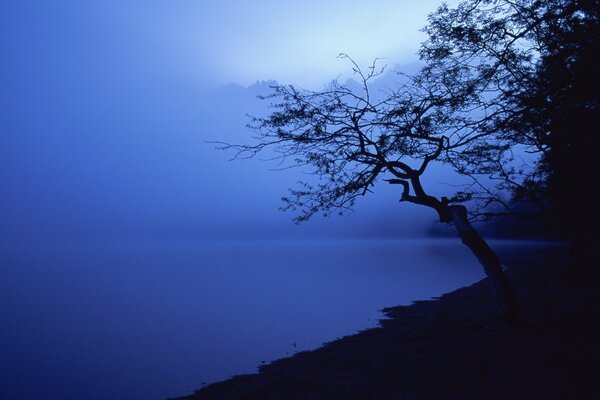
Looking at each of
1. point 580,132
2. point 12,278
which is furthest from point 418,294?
point 12,278

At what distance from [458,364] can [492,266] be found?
3275 mm

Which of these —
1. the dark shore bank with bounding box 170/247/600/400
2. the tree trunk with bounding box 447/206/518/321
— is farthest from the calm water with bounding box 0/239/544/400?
the tree trunk with bounding box 447/206/518/321

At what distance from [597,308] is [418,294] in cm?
1880

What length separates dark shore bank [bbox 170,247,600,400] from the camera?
22.6 ft

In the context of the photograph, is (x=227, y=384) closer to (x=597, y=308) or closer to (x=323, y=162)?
(x=323, y=162)

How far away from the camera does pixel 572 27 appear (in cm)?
774

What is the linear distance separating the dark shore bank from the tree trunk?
1.48ft

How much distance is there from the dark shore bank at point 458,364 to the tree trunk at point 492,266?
0.45 meters

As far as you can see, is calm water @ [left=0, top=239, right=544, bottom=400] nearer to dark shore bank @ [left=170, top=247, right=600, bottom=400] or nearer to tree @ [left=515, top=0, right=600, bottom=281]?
dark shore bank @ [left=170, top=247, right=600, bottom=400]

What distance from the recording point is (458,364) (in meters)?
8.41

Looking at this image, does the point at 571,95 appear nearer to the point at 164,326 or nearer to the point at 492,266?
the point at 492,266

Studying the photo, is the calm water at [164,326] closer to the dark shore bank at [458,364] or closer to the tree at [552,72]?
the dark shore bank at [458,364]

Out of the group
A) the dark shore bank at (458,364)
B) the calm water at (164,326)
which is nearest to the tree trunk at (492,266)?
the dark shore bank at (458,364)

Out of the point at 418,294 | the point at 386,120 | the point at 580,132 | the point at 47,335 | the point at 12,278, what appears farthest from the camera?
the point at 12,278
